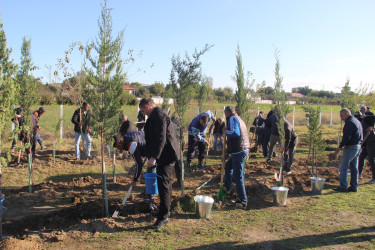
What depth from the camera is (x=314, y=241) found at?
4156mm

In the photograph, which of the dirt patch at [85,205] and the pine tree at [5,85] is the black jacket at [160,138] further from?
the pine tree at [5,85]

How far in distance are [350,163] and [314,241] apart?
322cm

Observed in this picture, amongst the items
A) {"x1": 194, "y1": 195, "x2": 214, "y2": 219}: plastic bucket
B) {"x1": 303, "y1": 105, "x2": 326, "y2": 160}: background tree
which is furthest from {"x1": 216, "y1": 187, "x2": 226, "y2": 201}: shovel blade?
{"x1": 303, "y1": 105, "x2": 326, "y2": 160}: background tree

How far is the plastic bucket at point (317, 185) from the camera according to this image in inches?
252

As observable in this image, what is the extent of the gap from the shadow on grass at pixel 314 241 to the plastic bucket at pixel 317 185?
190 centimetres

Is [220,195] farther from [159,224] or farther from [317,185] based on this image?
[317,185]

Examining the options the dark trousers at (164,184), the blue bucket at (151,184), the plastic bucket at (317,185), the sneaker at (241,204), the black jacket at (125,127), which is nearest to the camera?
the dark trousers at (164,184)

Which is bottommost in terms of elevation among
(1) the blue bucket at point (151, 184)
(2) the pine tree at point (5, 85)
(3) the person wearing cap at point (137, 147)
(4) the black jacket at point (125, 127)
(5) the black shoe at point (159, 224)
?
(5) the black shoe at point (159, 224)

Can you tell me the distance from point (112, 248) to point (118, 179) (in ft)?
11.4

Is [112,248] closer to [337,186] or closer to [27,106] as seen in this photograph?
[27,106]

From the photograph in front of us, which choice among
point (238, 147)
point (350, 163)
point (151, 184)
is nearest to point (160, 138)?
point (151, 184)

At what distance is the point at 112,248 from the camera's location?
12.6ft

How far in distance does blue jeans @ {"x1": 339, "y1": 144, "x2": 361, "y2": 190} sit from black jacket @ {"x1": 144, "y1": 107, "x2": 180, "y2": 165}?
A: 426 cm

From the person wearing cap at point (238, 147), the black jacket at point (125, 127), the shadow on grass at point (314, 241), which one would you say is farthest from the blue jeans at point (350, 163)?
the black jacket at point (125, 127)
